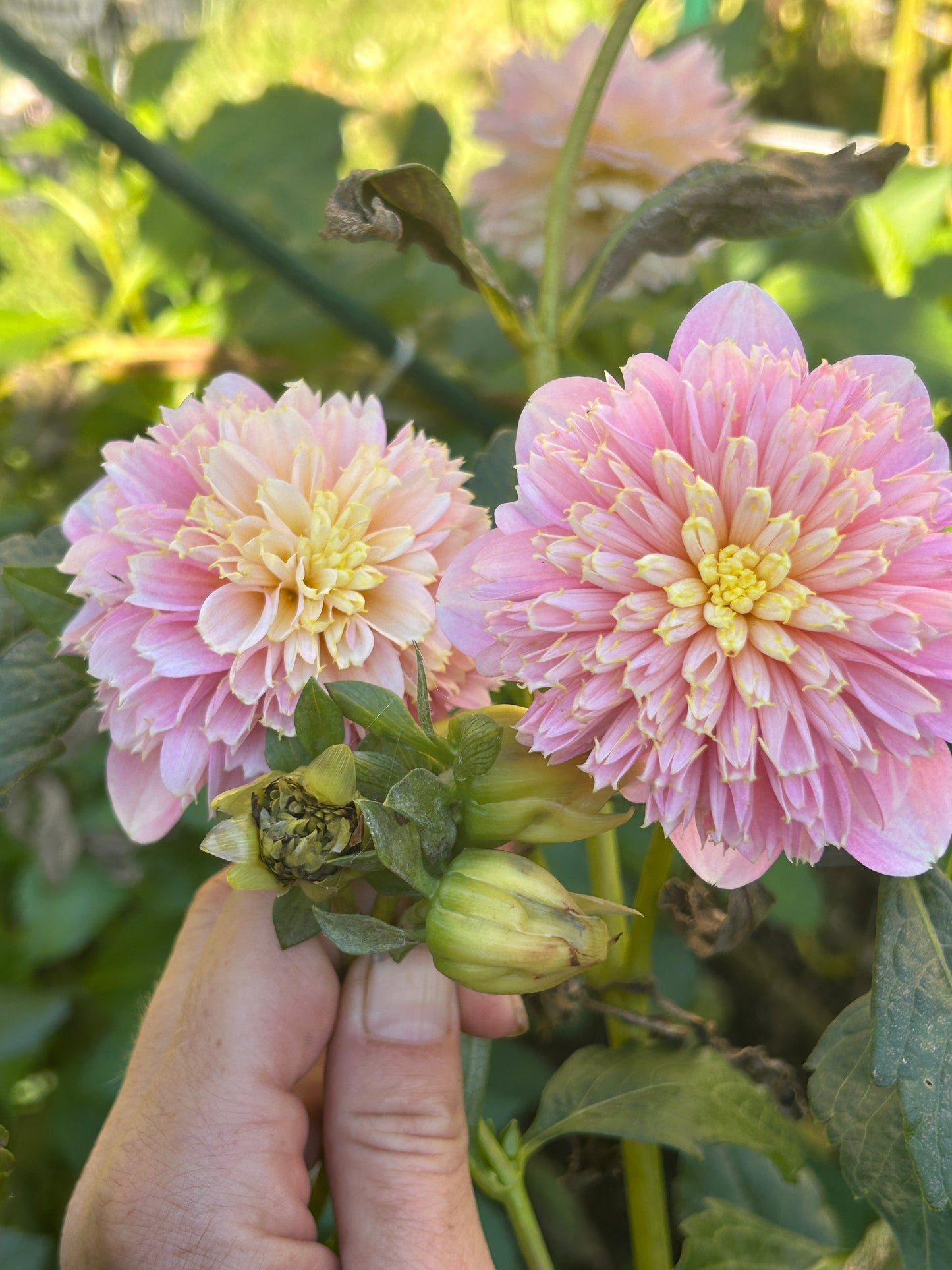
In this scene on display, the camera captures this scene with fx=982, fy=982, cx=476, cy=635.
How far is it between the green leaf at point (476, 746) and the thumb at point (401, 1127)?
0.65 ft

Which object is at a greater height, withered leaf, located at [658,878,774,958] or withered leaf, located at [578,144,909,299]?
withered leaf, located at [578,144,909,299]

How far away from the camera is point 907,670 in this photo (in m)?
0.48

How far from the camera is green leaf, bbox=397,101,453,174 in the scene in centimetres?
115

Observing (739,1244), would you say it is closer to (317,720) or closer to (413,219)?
(317,720)

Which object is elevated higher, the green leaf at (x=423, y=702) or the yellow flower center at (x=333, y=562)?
the yellow flower center at (x=333, y=562)

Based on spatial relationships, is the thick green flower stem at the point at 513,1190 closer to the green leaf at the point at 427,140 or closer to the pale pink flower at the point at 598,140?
the pale pink flower at the point at 598,140

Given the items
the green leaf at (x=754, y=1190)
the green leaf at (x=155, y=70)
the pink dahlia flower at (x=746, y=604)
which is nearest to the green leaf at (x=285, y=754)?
the pink dahlia flower at (x=746, y=604)

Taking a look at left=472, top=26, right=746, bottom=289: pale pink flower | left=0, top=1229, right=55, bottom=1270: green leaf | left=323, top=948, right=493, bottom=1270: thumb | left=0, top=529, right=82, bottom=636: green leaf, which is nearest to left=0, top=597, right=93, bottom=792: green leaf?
left=0, top=529, right=82, bottom=636: green leaf

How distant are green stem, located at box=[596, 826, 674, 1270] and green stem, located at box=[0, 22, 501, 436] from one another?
558 millimetres

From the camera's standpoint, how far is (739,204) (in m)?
0.70

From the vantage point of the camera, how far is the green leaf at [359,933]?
459 millimetres

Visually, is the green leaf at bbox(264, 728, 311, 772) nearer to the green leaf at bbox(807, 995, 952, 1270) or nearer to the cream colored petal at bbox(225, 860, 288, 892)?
the cream colored petal at bbox(225, 860, 288, 892)

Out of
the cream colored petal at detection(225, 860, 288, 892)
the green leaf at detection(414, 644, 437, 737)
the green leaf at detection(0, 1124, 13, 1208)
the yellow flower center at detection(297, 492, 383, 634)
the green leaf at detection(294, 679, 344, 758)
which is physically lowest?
the green leaf at detection(0, 1124, 13, 1208)

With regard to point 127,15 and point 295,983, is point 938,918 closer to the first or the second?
point 295,983
